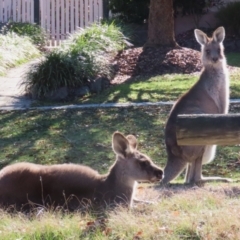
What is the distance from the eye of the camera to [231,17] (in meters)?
24.6

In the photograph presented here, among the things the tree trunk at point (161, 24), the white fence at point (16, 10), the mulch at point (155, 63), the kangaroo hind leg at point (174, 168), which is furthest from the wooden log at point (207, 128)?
the white fence at point (16, 10)

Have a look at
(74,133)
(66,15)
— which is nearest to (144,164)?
(74,133)

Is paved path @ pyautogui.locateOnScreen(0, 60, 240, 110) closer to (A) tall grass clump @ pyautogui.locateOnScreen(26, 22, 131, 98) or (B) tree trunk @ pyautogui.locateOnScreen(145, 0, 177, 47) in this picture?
(A) tall grass clump @ pyautogui.locateOnScreen(26, 22, 131, 98)

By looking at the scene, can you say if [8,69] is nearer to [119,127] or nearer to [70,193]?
[119,127]

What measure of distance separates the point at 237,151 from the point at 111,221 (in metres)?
5.17

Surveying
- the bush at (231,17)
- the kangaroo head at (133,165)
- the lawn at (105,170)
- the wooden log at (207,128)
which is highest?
the bush at (231,17)

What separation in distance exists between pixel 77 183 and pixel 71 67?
8898 millimetres

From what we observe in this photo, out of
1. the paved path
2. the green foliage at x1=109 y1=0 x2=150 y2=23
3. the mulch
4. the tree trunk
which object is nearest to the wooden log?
the paved path

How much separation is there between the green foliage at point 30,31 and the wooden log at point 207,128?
18669 mm

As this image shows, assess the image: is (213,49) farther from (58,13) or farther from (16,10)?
(16,10)

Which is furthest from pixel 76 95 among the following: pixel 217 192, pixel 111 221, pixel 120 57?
pixel 111 221

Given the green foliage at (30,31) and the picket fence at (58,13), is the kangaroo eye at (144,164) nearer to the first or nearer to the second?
the green foliage at (30,31)

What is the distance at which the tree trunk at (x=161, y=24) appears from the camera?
19.7 metres

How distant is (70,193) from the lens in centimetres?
764
